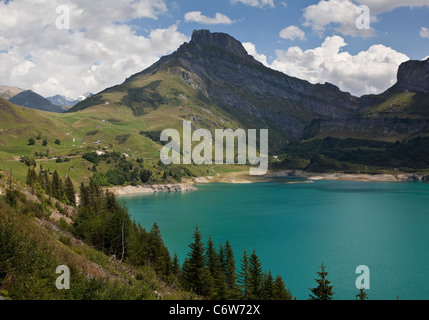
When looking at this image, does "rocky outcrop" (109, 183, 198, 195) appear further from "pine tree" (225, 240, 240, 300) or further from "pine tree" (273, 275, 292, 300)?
"pine tree" (273, 275, 292, 300)

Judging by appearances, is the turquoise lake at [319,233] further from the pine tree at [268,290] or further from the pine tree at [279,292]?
the pine tree at [268,290]

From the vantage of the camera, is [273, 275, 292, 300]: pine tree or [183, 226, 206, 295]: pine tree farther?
[183, 226, 206, 295]: pine tree

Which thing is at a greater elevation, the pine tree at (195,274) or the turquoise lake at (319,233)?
the pine tree at (195,274)

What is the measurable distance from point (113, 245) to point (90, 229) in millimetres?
3895

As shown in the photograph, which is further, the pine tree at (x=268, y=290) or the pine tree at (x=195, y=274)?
the pine tree at (x=195, y=274)

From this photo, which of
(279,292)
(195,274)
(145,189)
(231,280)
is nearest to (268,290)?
(279,292)

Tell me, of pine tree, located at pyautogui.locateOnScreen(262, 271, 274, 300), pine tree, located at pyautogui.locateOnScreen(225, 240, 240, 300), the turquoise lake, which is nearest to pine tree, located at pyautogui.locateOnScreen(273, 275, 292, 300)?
pine tree, located at pyautogui.locateOnScreen(262, 271, 274, 300)

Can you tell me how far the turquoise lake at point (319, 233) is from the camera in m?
53.0

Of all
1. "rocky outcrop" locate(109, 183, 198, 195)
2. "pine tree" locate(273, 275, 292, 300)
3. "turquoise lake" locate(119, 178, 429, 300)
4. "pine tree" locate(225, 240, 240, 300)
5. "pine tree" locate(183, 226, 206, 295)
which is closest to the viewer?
"pine tree" locate(273, 275, 292, 300)

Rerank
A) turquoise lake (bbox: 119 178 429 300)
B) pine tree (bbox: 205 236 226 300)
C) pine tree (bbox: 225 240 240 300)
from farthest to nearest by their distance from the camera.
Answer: turquoise lake (bbox: 119 178 429 300) → pine tree (bbox: 225 240 240 300) → pine tree (bbox: 205 236 226 300)

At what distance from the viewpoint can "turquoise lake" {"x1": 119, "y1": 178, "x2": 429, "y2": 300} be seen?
174 feet

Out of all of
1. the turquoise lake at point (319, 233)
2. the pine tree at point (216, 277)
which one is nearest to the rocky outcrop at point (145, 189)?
the turquoise lake at point (319, 233)
